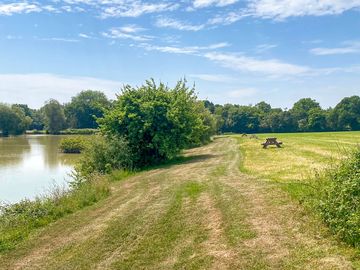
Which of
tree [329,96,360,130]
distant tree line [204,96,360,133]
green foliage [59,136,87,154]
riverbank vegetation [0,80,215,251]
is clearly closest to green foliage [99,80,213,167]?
riverbank vegetation [0,80,215,251]

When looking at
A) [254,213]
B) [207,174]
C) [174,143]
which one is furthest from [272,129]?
[254,213]

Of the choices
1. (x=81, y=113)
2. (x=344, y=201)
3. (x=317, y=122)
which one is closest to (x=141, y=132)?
(x=344, y=201)

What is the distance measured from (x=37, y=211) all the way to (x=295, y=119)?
89.5 metres

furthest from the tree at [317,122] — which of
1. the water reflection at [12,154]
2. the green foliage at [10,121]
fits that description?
the green foliage at [10,121]

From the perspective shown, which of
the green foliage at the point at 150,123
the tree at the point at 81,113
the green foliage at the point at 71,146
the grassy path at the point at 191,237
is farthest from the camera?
the tree at the point at 81,113

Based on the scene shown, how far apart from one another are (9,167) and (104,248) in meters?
22.1

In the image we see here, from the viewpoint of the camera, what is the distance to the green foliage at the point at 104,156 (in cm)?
1947

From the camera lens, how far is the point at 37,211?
31.4 feet

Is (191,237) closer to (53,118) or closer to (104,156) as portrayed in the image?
(104,156)

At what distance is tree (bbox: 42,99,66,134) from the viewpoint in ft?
319

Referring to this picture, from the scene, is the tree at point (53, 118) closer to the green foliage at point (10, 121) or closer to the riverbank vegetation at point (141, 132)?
the green foliage at point (10, 121)

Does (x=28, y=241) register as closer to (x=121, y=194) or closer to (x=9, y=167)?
(x=121, y=194)

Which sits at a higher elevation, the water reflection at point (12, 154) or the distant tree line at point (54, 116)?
the distant tree line at point (54, 116)

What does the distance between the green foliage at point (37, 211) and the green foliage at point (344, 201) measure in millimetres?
6153
